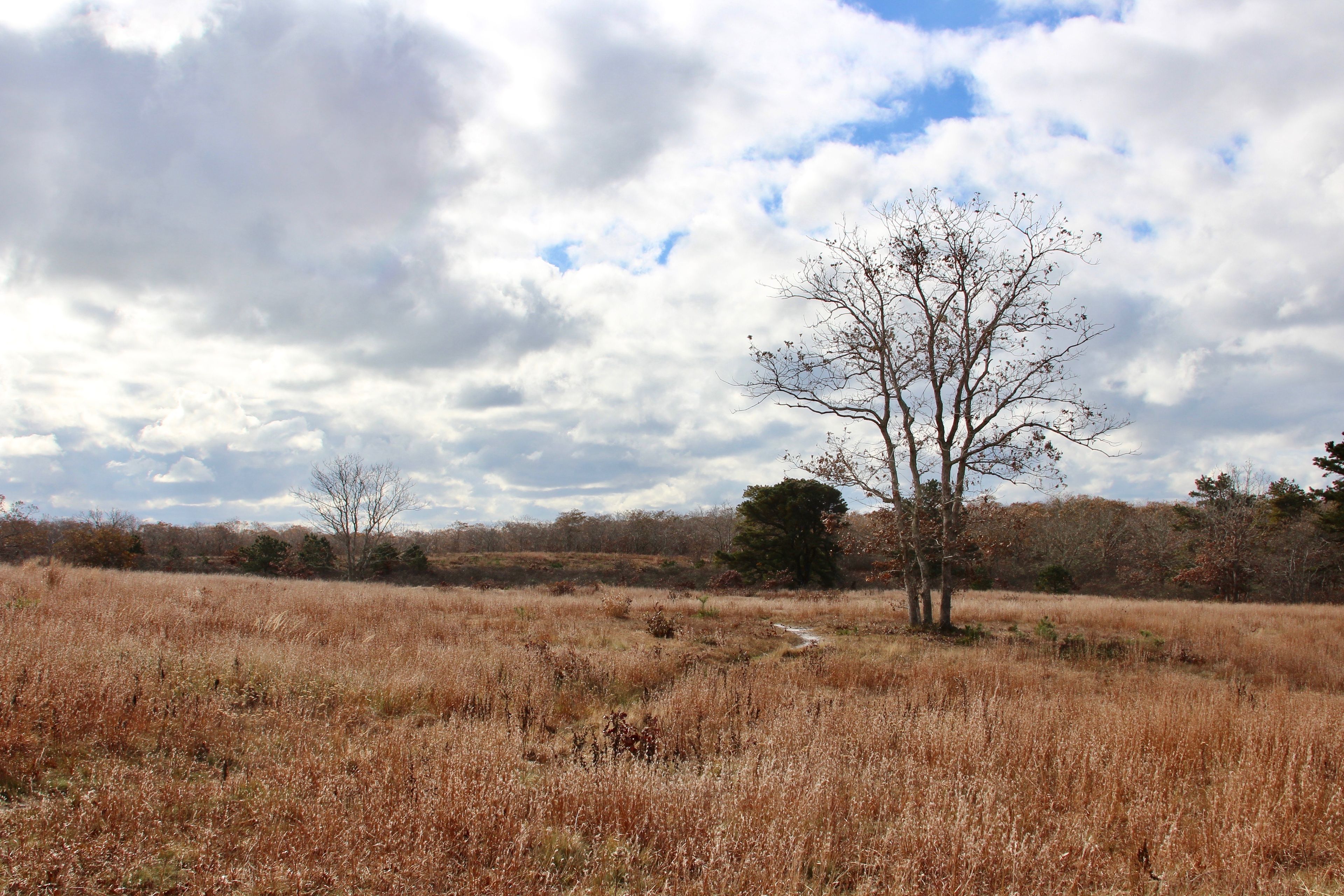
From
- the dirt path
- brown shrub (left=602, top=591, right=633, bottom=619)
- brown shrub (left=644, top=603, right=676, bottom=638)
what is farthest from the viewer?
brown shrub (left=602, top=591, right=633, bottom=619)

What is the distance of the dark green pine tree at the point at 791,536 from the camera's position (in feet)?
141

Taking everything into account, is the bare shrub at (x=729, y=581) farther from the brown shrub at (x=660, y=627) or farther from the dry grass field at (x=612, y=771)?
the dry grass field at (x=612, y=771)

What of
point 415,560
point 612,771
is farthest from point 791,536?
point 612,771

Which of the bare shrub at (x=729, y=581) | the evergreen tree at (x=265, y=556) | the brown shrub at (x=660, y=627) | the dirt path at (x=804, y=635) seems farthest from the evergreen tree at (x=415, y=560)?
the dirt path at (x=804, y=635)

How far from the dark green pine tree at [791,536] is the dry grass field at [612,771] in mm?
31744

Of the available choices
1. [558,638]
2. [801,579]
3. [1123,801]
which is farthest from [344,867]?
[801,579]

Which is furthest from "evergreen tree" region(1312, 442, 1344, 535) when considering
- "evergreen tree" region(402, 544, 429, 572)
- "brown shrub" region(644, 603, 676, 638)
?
"evergreen tree" region(402, 544, 429, 572)

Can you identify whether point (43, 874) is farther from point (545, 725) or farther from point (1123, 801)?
point (1123, 801)

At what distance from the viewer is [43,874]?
11.1 feet

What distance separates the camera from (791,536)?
4359cm

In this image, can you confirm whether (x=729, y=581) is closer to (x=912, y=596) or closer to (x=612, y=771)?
(x=912, y=596)

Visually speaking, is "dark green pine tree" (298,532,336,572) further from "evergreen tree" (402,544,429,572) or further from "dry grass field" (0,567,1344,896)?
"dry grass field" (0,567,1344,896)

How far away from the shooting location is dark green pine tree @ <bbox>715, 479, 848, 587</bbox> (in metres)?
43.1

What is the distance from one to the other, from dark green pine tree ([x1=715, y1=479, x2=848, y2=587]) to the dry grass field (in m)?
31.7
